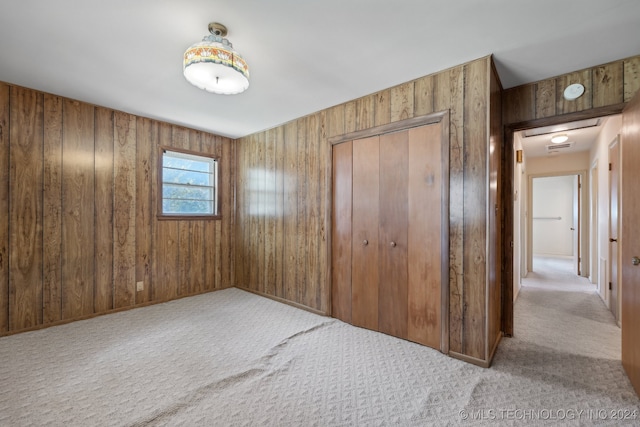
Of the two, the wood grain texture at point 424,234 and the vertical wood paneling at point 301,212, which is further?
the vertical wood paneling at point 301,212

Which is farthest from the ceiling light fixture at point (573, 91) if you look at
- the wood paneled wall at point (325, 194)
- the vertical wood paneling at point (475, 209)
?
the vertical wood paneling at point (475, 209)

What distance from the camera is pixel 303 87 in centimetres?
275

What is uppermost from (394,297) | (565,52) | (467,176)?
(565,52)

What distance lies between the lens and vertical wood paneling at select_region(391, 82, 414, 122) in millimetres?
2623

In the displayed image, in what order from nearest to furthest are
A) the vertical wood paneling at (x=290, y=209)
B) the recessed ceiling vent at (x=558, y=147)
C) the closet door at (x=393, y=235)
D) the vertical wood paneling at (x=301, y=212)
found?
the closet door at (x=393, y=235), the vertical wood paneling at (x=301, y=212), the vertical wood paneling at (x=290, y=209), the recessed ceiling vent at (x=558, y=147)

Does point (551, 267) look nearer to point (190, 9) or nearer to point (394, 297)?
point (394, 297)

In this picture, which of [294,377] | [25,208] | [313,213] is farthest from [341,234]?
[25,208]

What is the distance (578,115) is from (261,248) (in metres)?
3.81

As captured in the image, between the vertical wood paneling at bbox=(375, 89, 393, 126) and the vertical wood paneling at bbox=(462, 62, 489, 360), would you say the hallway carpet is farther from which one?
the vertical wood paneling at bbox=(375, 89, 393, 126)

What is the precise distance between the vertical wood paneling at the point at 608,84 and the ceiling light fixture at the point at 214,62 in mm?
2811

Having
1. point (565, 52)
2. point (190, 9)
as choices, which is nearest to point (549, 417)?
point (565, 52)

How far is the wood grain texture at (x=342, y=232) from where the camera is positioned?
123 inches

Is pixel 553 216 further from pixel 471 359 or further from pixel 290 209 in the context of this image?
pixel 290 209

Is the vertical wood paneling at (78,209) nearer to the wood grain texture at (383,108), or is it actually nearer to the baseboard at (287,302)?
the baseboard at (287,302)
